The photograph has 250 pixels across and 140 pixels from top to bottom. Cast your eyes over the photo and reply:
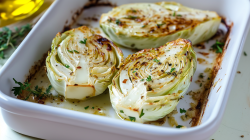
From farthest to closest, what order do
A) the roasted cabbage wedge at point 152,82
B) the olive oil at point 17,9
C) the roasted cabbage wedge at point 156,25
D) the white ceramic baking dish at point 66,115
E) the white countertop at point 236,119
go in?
1. the olive oil at point 17,9
2. the roasted cabbage wedge at point 156,25
3. the white countertop at point 236,119
4. the roasted cabbage wedge at point 152,82
5. the white ceramic baking dish at point 66,115

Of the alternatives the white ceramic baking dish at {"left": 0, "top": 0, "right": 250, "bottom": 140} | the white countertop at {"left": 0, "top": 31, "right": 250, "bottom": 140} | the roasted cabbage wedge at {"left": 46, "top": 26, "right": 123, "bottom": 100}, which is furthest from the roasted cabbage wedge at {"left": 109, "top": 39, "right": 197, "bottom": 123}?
the white countertop at {"left": 0, "top": 31, "right": 250, "bottom": 140}

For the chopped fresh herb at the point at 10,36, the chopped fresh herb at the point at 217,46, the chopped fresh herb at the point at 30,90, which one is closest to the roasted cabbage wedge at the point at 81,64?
the chopped fresh herb at the point at 30,90

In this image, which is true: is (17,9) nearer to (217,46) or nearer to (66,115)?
(66,115)

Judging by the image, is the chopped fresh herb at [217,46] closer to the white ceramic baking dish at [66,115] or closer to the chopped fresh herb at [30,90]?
the white ceramic baking dish at [66,115]

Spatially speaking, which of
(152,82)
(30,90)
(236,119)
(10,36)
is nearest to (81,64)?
(30,90)

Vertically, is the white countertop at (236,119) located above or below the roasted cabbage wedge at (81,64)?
below

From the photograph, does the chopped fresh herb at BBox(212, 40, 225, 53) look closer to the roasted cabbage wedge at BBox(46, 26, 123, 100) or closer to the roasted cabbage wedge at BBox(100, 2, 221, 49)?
the roasted cabbage wedge at BBox(100, 2, 221, 49)
